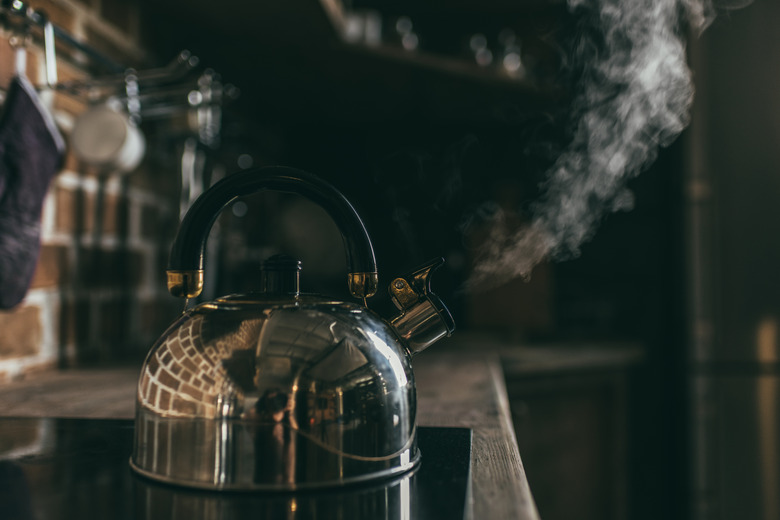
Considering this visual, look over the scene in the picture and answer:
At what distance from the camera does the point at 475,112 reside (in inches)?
75.8

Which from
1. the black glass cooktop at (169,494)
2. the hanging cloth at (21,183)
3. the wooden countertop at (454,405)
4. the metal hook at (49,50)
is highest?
the metal hook at (49,50)

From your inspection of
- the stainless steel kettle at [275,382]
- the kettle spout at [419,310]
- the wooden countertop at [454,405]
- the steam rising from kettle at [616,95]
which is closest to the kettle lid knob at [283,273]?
the stainless steel kettle at [275,382]

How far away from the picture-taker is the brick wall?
1.03 meters

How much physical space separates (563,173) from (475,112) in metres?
0.38

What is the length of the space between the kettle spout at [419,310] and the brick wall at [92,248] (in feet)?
2.23

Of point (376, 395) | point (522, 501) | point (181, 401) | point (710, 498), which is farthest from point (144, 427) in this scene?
point (710, 498)

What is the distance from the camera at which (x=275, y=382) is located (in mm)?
482

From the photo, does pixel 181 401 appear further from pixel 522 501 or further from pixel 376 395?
pixel 522 501

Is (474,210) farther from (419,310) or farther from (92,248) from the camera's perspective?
(419,310)

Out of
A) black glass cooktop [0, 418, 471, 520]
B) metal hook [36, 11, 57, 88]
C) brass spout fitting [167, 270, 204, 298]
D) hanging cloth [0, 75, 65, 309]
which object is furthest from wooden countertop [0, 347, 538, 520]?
metal hook [36, 11, 57, 88]

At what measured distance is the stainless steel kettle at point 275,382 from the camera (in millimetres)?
473

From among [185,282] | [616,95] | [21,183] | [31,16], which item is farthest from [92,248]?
[616,95]

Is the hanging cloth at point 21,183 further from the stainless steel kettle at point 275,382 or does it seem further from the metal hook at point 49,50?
the stainless steel kettle at point 275,382

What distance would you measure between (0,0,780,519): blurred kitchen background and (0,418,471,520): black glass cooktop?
0.50m
